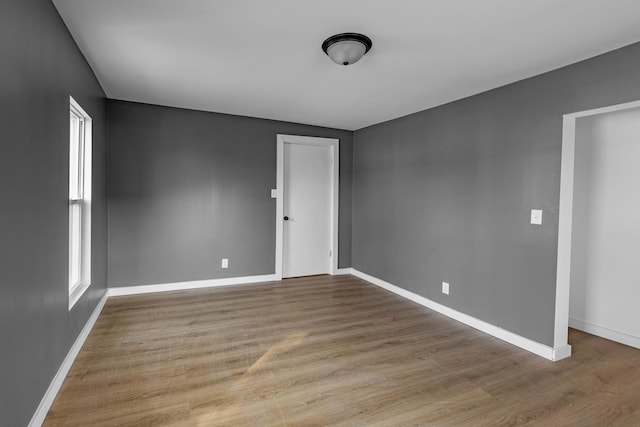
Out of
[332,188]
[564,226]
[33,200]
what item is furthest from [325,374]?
[332,188]

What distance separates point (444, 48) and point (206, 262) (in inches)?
148

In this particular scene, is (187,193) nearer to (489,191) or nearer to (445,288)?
(445,288)

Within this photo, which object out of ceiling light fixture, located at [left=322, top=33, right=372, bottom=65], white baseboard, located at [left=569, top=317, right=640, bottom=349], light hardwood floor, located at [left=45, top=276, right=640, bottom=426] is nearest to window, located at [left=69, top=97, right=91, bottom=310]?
light hardwood floor, located at [left=45, top=276, right=640, bottom=426]

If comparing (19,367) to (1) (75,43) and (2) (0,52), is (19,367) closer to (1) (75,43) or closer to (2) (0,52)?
(2) (0,52)

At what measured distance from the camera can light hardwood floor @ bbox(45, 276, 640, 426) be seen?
2049 mm

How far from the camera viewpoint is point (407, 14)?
6.74 ft

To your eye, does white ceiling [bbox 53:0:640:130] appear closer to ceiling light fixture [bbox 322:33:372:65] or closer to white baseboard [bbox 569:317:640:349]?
ceiling light fixture [bbox 322:33:372:65]

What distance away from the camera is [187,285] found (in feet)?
15.0

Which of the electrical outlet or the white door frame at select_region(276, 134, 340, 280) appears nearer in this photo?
the electrical outlet

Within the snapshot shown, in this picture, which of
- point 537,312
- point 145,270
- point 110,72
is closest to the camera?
point 537,312

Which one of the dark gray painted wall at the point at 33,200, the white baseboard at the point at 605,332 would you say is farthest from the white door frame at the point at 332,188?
the white baseboard at the point at 605,332

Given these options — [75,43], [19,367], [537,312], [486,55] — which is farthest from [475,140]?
[19,367]

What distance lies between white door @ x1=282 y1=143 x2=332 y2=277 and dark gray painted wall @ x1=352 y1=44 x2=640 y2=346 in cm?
99

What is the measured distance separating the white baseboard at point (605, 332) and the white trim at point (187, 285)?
363cm
